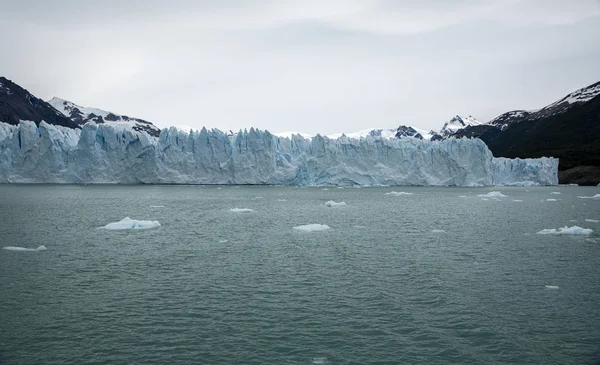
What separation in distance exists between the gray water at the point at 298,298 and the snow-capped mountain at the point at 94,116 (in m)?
133

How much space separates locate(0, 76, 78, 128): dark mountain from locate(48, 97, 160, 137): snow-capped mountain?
15564 millimetres

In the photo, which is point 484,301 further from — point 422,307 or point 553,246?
point 553,246

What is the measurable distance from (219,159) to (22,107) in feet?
280

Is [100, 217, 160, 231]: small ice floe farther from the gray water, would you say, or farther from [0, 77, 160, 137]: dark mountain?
[0, 77, 160, 137]: dark mountain

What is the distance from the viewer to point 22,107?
121 m

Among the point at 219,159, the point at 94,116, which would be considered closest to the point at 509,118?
the point at 219,159

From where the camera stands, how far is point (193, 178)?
6531 centimetres

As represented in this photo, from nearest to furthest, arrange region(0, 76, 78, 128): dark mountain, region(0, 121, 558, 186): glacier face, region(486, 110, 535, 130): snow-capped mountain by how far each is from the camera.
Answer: region(0, 121, 558, 186): glacier face → region(0, 76, 78, 128): dark mountain → region(486, 110, 535, 130): snow-capped mountain

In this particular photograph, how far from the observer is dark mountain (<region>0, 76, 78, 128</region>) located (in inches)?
4446

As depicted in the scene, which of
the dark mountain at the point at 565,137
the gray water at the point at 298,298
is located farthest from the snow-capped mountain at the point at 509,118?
the gray water at the point at 298,298

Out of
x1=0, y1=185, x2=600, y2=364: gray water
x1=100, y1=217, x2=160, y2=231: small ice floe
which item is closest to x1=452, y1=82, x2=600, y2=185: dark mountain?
x1=0, y1=185, x2=600, y2=364: gray water

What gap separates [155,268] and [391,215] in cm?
1857

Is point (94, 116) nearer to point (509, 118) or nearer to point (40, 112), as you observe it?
point (40, 112)

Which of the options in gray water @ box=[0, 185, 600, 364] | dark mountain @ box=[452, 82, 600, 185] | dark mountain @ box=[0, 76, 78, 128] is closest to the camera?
gray water @ box=[0, 185, 600, 364]
